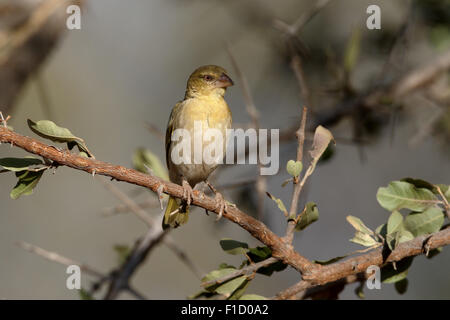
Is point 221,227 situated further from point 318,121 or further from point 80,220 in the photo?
point 80,220

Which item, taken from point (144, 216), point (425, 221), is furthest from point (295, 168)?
point (144, 216)

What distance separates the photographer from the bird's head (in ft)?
13.3

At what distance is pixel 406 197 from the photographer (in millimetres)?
2377

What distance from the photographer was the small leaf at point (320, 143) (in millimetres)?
2232

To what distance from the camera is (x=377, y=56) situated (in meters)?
5.00

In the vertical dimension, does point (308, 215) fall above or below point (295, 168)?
below

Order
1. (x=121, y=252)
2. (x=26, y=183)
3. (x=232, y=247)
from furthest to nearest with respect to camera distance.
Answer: (x=121, y=252)
(x=232, y=247)
(x=26, y=183)

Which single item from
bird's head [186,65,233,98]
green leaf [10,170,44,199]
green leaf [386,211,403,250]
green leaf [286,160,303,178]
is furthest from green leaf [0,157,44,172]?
bird's head [186,65,233,98]

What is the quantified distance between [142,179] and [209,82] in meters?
2.23

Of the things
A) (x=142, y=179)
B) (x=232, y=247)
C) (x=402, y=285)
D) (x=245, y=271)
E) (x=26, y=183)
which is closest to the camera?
(x=142, y=179)

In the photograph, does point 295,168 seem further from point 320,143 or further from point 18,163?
point 18,163

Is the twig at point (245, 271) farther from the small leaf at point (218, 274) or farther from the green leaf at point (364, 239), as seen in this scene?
the green leaf at point (364, 239)

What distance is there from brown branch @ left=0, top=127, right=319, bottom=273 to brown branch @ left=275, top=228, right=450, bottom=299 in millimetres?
54
